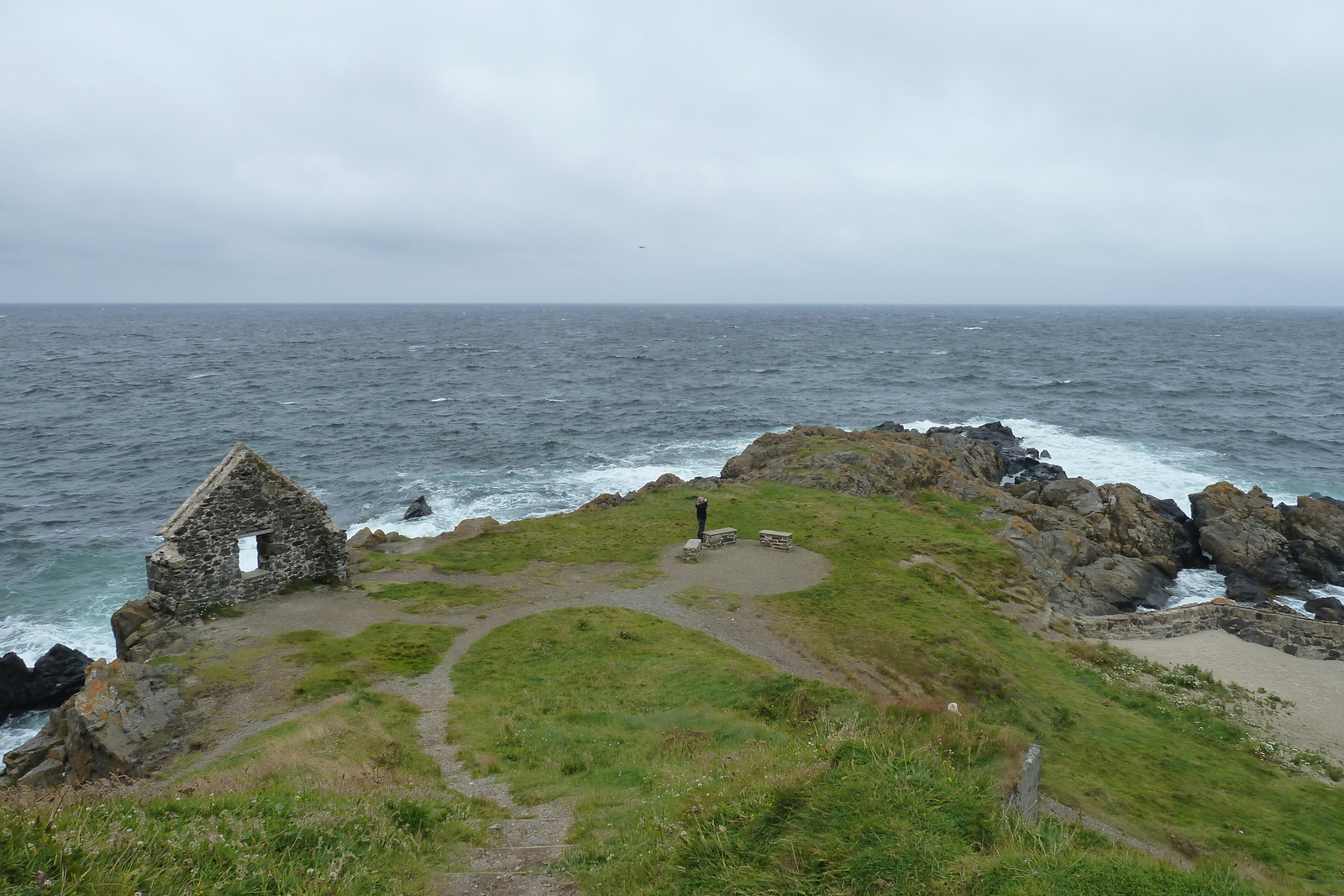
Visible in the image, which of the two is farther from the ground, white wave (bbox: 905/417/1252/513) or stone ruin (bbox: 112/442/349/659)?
stone ruin (bbox: 112/442/349/659)

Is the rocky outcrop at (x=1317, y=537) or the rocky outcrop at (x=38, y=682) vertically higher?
the rocky outcrop at (x=1317, y=537)

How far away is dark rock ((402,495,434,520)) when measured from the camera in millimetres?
43938

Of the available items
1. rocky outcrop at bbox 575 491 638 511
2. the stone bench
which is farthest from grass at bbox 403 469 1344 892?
the stone bench

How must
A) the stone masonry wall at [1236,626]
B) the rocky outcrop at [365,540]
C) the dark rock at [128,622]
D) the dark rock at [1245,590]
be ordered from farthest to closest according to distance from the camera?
1. the dark rock at [1245,590]
2. the rocky outcrop at [365,540]
3. the stone masonry wall at [1236,626]
4. the dark rock at [128,622]

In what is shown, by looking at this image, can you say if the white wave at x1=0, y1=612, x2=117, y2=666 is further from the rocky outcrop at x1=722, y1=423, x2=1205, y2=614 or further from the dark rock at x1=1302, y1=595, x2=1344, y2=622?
the dark rock at x1=1302, y1=595, x2=1344, y2=622

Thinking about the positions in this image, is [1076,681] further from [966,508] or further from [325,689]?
[325,689]

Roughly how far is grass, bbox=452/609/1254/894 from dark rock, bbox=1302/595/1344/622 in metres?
28.0

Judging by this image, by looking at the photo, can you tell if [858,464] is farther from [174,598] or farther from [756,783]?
[756,783]

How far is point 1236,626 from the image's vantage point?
27406mm

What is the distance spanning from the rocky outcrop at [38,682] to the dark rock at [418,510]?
1861 cm

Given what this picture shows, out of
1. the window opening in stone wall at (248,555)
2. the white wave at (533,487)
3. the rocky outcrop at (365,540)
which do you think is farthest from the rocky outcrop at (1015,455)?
the window opening in stone wall at (248,555)

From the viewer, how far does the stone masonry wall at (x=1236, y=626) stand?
25.7 meters

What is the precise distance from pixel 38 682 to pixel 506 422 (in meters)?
48.6

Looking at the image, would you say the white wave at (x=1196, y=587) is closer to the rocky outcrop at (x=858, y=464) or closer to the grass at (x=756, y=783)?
the rocky outcrop at (x=858, y=464)
